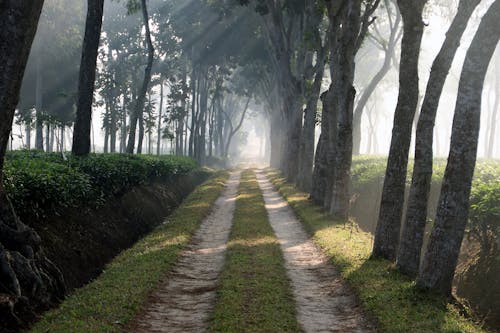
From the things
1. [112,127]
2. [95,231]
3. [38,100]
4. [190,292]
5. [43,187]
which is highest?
[38,100]

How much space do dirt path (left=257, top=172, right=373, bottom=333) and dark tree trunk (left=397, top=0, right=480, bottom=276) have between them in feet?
5.39

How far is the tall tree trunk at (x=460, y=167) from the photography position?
9117mm

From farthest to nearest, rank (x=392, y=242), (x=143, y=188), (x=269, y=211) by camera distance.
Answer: (x=269, y=211) < (x=143, y=188) < (x=392, y=242)

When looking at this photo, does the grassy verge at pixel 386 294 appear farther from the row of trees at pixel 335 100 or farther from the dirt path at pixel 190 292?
the dirt path at pixel 190 292

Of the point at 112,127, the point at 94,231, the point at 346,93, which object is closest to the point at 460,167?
the point at 94,231

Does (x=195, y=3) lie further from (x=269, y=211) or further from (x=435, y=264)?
(x=435, y=264)

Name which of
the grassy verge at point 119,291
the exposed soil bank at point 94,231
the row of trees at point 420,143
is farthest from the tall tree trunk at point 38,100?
the grassy verge at point 119,291

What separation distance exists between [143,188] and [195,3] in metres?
26.8

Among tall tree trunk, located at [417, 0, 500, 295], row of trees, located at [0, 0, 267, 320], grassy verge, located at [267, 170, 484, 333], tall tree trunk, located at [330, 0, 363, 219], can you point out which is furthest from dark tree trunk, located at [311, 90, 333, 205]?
tall tree trunk, located at [417, 0, 500, 295]

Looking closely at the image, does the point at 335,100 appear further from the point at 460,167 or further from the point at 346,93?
the point at 460,167

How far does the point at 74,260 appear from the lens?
11.1m

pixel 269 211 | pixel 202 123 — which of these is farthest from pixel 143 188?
pixel 202 123

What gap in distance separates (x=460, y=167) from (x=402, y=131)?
322cm

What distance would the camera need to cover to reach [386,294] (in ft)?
32.1
